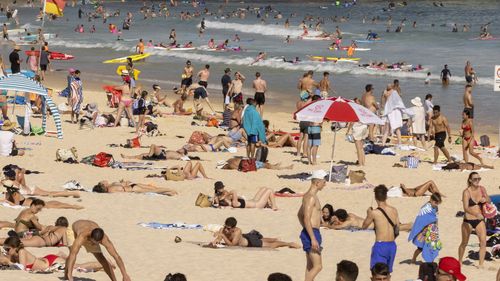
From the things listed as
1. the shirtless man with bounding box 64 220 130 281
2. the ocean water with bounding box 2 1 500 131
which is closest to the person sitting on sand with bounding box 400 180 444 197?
the shirtless man with bounding box 64 220 130 281

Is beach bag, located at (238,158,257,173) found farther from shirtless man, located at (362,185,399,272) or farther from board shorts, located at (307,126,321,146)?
shirtless man, located at (362,185,399,272)

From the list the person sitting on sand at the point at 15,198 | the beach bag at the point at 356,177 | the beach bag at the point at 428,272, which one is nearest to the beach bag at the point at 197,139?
the beach bag at the point at 356,177

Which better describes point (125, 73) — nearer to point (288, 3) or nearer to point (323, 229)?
point (323, 229)

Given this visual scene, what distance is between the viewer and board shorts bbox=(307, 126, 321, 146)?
744 inches

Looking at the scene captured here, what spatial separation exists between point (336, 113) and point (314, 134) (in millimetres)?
2039

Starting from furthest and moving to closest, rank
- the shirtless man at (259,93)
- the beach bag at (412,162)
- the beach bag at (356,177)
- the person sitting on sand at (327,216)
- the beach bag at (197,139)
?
the shirtless man at (259,93) < the beach bag at (197,139) < the beach bag at (412,162) < the beach bag at (356,177) < the person sitting on sand at (327,216)

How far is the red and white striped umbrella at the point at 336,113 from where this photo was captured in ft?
55.4

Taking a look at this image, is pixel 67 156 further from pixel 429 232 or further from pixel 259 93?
pixel 429 232

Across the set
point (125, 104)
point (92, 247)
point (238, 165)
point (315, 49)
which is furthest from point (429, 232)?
point (315, 49)

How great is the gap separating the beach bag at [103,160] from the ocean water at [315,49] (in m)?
10.8

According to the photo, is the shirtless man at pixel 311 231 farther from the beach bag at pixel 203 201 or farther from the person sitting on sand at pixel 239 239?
the beach bag at pixel 203 201

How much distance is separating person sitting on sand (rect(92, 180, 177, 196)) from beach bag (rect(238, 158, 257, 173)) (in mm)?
2301

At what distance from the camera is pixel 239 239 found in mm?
13367

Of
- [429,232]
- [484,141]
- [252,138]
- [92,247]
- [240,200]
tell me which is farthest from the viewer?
[484,141]
